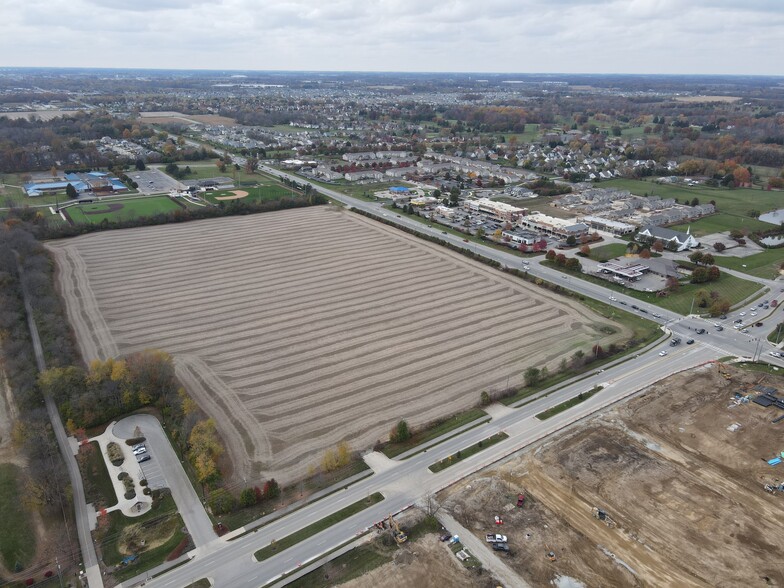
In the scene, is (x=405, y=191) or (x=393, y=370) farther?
(x=405, y=191)

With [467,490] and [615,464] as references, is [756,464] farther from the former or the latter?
[467,490]

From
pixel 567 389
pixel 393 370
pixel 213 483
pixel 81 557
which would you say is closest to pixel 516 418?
pixel 567 389

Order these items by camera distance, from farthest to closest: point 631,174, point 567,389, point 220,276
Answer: point 631,174 < point 220,276 < point 567,389

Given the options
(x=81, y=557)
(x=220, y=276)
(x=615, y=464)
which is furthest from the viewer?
(x=220, y=276)

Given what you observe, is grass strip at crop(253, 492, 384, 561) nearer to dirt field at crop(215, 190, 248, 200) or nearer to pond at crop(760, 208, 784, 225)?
dirt field at crop(215, 190, 248, 200)

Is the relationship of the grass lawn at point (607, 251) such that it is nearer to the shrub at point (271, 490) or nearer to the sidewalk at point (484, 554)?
the sidewalk at point (484, 554)

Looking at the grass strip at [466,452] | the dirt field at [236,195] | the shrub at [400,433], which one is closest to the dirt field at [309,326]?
the shrub at [400,433]
